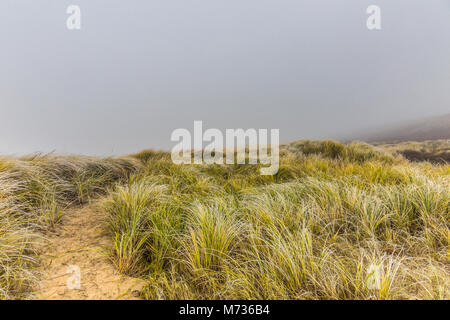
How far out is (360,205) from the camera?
90.0 inches

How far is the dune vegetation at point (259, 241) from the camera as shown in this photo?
4.34 ft

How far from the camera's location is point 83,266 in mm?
1706

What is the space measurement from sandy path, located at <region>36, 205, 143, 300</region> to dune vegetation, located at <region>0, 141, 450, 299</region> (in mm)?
95

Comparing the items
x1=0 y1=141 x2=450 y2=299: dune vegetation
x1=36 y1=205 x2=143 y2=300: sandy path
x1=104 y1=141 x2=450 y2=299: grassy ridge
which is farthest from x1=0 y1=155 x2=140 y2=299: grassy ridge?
x1=104 y1=141 x2=450 y2=299: grassy ridge

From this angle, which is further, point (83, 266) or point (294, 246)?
point (83, 266)

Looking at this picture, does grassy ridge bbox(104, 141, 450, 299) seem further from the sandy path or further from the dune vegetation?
the sandy path

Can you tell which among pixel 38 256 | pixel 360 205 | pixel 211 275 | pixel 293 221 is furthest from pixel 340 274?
pixel 38 256

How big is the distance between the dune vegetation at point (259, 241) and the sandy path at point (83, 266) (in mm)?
95

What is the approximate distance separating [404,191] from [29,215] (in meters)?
4.99

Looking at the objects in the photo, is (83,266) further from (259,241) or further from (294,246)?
(294,246)

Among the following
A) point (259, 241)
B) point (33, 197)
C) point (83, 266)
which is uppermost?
point (33, 197)

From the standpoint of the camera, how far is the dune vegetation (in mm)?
1323

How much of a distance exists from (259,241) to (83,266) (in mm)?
1650

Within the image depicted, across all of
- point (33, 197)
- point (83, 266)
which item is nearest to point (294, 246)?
point (83, 266)
